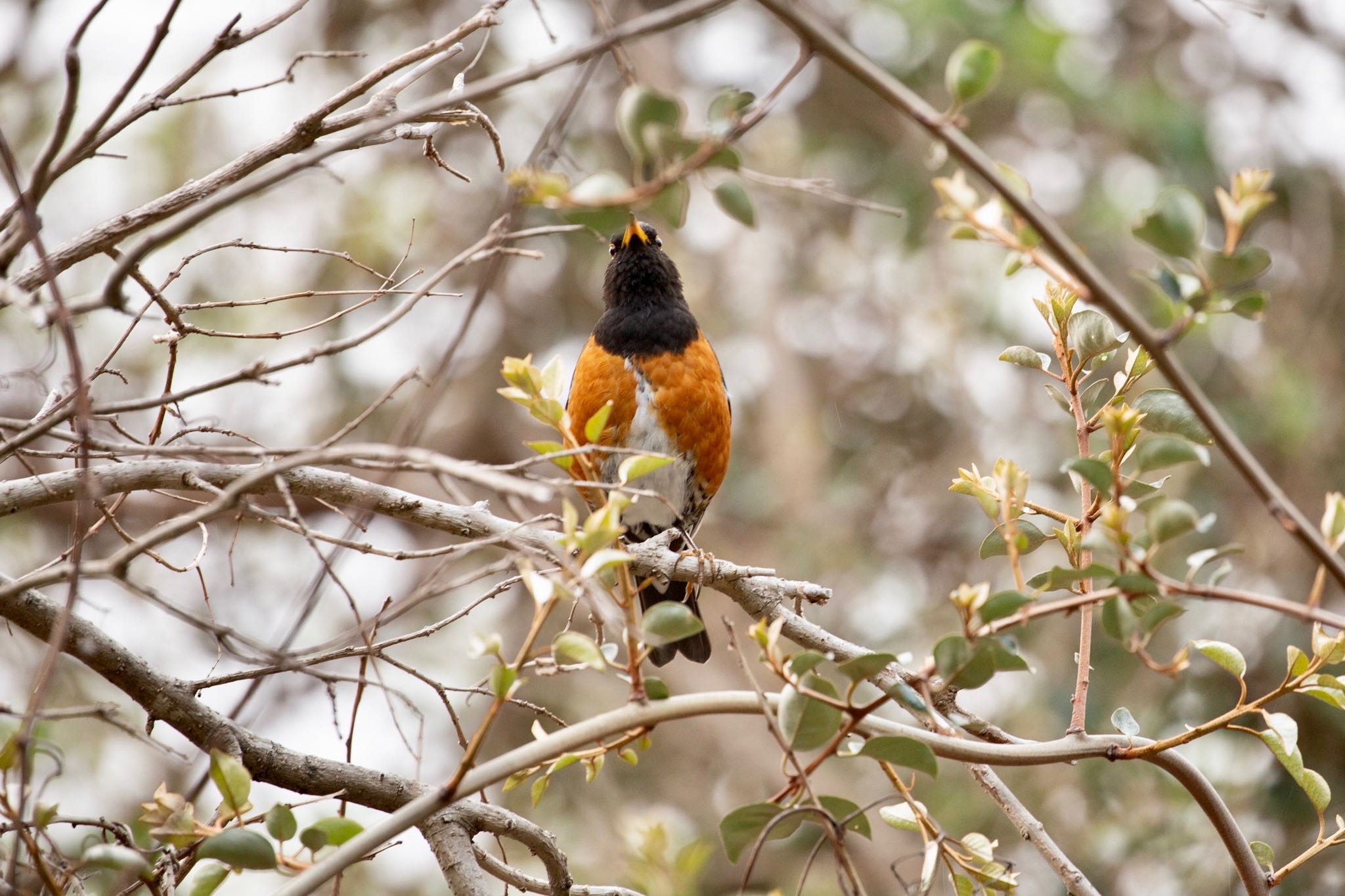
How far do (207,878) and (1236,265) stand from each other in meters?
1.37

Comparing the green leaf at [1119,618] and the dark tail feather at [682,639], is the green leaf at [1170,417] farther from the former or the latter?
the dark tail feather at [682,639]

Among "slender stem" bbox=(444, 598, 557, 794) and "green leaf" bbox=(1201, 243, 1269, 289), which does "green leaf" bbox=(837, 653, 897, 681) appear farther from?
"green leaf" bbox=(1201, 243, 1269, 289)

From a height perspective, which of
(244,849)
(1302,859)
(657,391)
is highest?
(657,391)

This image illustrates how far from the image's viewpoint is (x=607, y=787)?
6.90m

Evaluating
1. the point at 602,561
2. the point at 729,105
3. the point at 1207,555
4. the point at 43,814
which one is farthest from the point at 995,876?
the point at 43,814

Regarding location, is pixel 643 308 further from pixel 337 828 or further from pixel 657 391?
pixel 337 828

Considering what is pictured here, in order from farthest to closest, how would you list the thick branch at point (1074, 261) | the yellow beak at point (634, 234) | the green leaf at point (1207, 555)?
the yellow beak at point (634, 234), the green leaf at point (1207, 555), the thick branch at point (1074, 261)

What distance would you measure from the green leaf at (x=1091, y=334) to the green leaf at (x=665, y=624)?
74 centimetres

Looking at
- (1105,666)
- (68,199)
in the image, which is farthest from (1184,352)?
(68,199)

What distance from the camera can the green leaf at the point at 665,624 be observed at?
143cm

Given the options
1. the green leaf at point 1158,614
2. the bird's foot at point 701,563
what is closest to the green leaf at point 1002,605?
the green leaf at point 1158,614

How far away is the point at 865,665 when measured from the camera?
1.35 metres

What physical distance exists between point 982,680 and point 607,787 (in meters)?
5.86

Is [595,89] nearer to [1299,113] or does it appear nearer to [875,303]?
[875,303]
